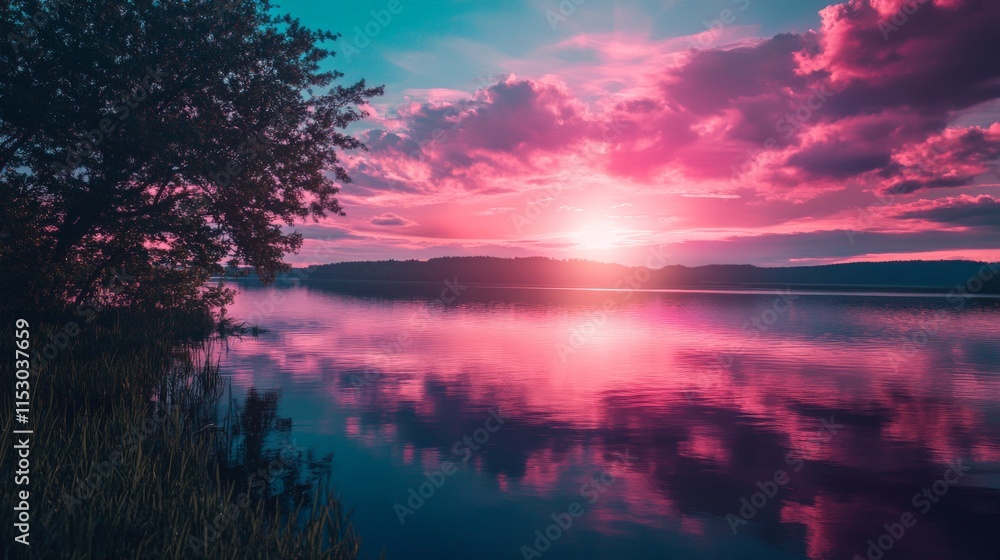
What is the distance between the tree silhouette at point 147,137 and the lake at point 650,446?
7631 millimetres

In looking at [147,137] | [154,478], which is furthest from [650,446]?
Result: [147,137]

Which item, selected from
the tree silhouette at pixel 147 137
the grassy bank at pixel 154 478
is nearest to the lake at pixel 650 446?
the grassy bank at pixel 154 478

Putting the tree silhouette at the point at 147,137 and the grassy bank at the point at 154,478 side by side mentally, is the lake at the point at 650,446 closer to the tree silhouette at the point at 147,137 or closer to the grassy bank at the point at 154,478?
the grassy bank at the point at 154,478

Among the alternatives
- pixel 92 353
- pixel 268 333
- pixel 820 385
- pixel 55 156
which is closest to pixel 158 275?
pixel 55 156

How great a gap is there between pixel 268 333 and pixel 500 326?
63.4 feet

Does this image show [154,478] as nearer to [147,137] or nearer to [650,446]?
[650,446]

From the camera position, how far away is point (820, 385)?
2794 cm

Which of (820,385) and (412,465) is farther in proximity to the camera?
(820,385)

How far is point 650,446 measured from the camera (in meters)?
17.8

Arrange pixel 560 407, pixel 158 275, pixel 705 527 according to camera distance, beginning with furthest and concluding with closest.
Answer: pixel 158 275
pixel 560 407
pixel 705 527

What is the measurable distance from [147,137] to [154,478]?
17640 mm

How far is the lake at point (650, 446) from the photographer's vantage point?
39.6 feet

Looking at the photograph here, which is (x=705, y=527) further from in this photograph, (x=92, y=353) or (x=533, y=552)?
(x=92, y=353)

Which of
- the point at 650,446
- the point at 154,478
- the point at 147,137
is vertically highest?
the point at 147,137
